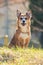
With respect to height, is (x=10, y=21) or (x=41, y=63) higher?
(x=41, y=63)

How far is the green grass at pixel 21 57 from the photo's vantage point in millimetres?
8648

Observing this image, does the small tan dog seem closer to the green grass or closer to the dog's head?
the dog's head

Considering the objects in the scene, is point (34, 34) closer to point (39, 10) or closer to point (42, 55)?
point (39, 10)

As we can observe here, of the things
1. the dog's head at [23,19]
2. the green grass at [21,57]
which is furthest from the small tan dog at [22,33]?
the green grass at [21,57]

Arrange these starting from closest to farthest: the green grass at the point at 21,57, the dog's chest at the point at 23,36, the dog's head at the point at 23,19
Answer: the green grass at the point at 21,57, the dog's chest at the point at 23,36, the dog's head at the point at 23,19

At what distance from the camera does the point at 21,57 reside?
911cm

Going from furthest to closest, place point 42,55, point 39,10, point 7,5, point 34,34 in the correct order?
point 34,34, point 7,5, point 39,10, point 42,55

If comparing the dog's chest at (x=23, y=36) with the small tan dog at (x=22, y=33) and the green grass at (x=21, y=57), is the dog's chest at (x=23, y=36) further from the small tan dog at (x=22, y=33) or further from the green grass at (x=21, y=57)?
the green grass at (x=21, y=57)

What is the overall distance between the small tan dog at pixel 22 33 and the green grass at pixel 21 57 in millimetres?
517

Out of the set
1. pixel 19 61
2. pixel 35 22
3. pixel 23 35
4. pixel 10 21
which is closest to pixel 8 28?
pixel 10 21

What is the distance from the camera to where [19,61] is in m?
8.69

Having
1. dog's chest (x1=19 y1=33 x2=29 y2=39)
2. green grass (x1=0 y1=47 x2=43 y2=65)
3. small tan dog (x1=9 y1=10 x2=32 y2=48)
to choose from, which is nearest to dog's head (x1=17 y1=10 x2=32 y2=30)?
small tan dog (x1=9 y1=10 x2=32 y2=48)

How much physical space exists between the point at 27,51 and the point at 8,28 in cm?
1223

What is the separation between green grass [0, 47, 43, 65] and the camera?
8.65 meters
